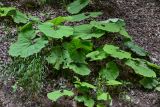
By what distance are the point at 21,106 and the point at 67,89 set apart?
61cm

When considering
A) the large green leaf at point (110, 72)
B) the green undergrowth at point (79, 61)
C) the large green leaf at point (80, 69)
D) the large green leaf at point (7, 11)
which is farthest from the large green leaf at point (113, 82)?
the large green leaf at point (7, 11)

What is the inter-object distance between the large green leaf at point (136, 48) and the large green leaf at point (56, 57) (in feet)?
3.36

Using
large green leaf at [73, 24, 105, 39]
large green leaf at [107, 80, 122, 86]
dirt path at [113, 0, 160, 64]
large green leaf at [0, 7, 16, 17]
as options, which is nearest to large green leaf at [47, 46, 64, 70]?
large green leaf at [73, 24, 105, 39]

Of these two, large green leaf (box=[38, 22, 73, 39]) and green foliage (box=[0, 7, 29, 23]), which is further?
green foliage (box=[0, 7, 29, 23])

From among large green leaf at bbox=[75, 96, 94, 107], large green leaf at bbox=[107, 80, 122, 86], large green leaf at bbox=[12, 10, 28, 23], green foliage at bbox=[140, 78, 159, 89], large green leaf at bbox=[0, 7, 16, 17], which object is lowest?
green foliage at bbox=[140, 78, 159, 89]

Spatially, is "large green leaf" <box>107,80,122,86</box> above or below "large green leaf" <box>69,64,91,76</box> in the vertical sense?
below

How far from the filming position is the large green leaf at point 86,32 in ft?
15.1

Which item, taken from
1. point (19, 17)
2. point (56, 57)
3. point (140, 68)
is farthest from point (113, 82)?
point (19, 17)

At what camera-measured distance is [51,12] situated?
555 cm

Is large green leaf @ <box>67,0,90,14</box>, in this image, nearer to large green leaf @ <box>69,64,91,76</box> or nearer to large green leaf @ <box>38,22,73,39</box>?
large green leaf @ <box>38,22,73,39</box>

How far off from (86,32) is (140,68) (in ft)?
2.93

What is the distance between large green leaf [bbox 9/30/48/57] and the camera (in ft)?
14.1

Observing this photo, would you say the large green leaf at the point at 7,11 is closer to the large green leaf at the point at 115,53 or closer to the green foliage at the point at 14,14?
the green foliage at the point at 14,14

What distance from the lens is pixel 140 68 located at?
448 cm
